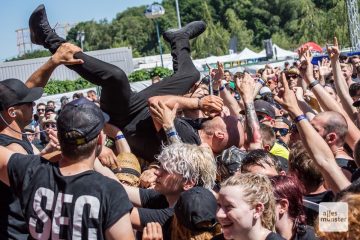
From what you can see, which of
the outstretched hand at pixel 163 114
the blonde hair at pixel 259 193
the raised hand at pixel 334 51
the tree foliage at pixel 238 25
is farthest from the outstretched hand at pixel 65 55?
the tree foliage at pixel 238 25

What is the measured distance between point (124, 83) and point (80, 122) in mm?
1497

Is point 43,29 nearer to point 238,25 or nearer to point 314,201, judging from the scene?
point 314,201

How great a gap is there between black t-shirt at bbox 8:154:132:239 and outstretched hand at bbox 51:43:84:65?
1.00 meters

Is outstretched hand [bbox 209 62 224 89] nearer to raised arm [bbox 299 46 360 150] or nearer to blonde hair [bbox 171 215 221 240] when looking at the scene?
raised arm [bbox 299 46 360 150]

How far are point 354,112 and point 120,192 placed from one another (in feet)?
12.0

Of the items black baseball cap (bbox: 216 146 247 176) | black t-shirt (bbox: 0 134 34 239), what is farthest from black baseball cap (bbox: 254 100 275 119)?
black t-shirt (bbox: 0 134 34 239)

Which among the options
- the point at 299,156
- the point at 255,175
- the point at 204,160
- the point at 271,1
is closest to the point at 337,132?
the point at 299,156

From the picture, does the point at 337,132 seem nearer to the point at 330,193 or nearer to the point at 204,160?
the point at 330,193

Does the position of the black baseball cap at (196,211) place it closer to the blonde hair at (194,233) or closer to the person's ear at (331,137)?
the blonde hair at (194,233)

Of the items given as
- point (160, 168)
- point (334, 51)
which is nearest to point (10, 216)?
point (160, 168)

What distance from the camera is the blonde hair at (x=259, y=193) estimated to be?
8.95ft

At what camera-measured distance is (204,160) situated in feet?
11.2

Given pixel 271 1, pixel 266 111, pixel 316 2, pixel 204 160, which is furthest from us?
pixel 271 1

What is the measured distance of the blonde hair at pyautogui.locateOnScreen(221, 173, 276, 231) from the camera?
2.73 metres
